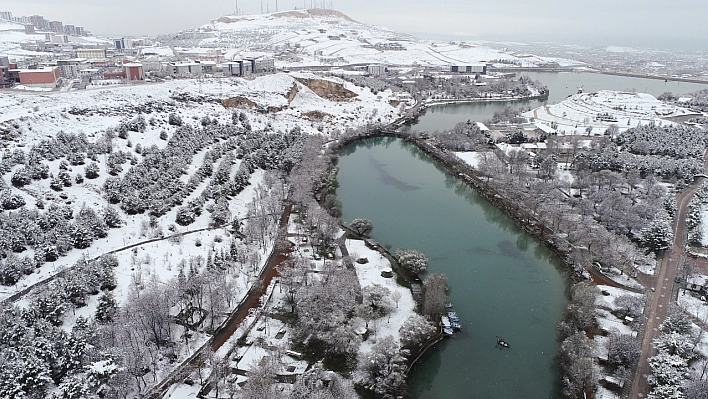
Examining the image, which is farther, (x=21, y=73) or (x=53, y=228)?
(x=21, y=73)

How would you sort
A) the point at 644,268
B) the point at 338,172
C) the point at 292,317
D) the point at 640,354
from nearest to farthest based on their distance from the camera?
the point at 640,354 < the point at 292,317 < the point at 644,268 < the point at 338,172

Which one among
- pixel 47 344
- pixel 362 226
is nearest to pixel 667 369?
pixel 362 226

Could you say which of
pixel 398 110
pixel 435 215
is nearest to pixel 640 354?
pixel 435 215

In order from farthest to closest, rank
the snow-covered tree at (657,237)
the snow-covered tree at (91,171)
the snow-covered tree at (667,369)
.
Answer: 1. the snow-covered tree at (91,171)
2. the snow-covered tree at (657,237)
3. the snow-covered tree at (667,369)

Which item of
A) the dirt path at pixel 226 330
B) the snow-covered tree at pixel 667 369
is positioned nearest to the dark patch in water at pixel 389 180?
the dirt path at pixel 226 330

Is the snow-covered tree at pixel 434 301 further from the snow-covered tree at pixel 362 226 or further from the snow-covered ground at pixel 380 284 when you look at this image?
the snow-covered tree at pixel 362 226

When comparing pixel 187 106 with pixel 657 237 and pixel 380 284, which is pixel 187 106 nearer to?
pixel 380 284

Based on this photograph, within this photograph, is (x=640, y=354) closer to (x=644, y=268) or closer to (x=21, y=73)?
(x=644, y=268)
